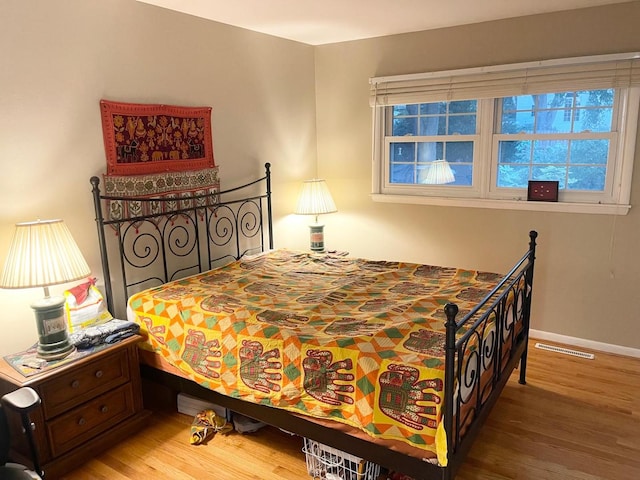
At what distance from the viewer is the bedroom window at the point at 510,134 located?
3.35m

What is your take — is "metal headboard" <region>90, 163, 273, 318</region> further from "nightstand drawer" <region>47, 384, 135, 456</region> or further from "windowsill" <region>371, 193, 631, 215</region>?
"windowsill" <region>371, 193, 631, 215</region>

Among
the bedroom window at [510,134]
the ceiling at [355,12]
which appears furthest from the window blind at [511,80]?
the ceiling at [355,12]

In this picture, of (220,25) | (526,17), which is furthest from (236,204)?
(526,17)

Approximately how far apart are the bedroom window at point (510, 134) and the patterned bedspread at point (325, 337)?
3.53ft

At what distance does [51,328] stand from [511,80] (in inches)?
132

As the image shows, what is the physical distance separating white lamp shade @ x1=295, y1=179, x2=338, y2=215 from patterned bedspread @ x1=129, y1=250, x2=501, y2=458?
0.93 metres

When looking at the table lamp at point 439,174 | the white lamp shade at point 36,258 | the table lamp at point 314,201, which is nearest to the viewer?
the white lamp shade at point 36,258

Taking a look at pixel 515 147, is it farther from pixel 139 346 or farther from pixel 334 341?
pixel 139 346

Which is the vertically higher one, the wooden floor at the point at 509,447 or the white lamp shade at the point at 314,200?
the white lamp shade at the point at 314,200

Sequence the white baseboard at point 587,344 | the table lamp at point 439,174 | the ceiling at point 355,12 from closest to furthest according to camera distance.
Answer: the ceiling at point 355,12 → the white baseboard at point 587,344 → the table lamp at point 439,174

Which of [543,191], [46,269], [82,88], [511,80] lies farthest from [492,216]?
[46,269]

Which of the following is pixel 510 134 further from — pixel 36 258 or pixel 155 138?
pixel 36 258

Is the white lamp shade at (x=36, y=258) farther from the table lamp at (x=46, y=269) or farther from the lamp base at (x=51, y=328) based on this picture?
the lamp base at (x=51, y=328)

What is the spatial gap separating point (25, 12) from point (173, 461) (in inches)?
93.6
